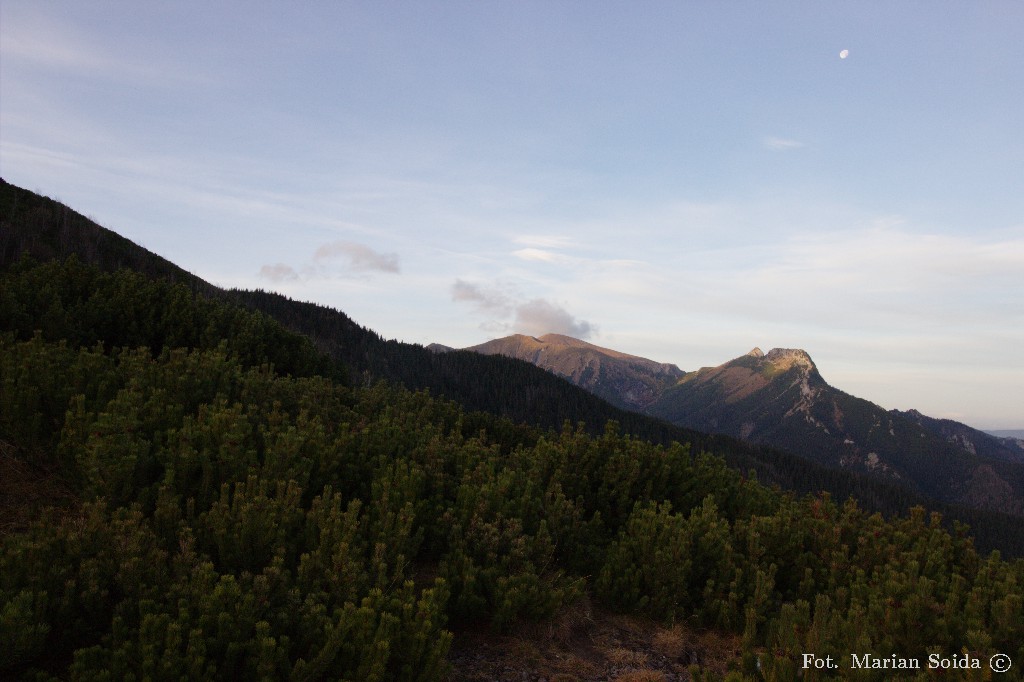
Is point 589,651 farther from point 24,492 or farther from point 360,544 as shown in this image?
point 24,492

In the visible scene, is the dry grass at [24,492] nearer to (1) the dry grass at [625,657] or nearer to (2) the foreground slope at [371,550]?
(2) the foreground slope at [371,550]

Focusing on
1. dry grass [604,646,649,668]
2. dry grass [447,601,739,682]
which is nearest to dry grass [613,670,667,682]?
dry grass [447,601,739,682]

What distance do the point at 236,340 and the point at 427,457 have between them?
1019cm

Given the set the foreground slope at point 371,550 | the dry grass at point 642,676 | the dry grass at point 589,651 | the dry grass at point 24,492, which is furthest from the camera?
the dry grass at point 24,492

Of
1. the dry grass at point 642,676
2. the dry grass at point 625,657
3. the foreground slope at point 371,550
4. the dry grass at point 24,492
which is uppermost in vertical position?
the foreground slope at point 371,550

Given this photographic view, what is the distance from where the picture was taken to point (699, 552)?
22.9 ft

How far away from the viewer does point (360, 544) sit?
5.25 meters

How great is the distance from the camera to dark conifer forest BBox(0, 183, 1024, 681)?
3836mm

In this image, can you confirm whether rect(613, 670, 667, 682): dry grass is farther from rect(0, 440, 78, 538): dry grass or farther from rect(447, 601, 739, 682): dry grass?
rect(0, 440, 78, 538): dry grass

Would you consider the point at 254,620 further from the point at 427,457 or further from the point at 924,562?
the point at 924,562

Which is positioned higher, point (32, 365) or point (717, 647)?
point (32, 365)

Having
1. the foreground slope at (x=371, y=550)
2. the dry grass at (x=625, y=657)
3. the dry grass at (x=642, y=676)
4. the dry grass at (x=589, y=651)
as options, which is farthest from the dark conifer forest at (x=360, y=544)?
the dry grass at (x=642, y=676)

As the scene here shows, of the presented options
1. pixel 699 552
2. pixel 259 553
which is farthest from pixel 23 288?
pixel 699 552

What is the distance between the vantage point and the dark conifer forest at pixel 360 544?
384 cm
